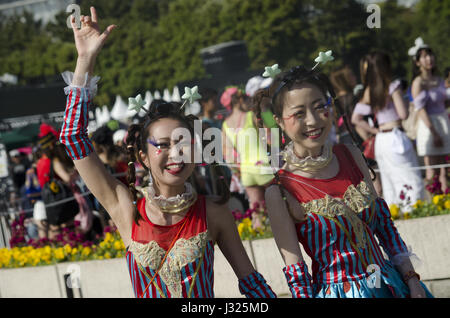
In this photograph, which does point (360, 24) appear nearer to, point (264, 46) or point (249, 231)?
point (264, 46)

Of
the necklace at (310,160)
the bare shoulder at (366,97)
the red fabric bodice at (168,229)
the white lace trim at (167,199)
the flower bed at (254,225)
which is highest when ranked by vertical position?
the bare shoulder at (366,97)

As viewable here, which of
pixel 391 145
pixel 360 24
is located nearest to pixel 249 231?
pixel 391 145

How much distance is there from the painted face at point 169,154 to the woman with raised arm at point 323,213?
0.38 metres

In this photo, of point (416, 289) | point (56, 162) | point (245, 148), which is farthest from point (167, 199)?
point (56, 162)

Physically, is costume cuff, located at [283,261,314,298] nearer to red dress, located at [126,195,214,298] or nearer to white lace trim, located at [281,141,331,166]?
red dress, located at [126,195,214,298]

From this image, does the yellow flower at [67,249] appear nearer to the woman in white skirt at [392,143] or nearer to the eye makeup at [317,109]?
the woman in white skirt at [392,143]

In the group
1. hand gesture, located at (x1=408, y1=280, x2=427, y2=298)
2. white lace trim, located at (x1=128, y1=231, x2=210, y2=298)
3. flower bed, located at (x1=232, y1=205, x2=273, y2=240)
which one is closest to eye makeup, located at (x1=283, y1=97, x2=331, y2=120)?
white lace trim, located at (x1=128, y1=231, x2=210, y2=298)

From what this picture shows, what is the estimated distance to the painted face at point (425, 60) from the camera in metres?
6.50

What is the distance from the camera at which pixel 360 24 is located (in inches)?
1296

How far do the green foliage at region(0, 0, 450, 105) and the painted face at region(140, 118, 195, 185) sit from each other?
28.4 metres

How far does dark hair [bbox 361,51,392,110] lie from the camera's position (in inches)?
225

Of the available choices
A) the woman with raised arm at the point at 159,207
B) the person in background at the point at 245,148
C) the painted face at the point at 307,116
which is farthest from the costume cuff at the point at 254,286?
the person in background at the point at 245,148

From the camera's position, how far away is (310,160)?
2770mm

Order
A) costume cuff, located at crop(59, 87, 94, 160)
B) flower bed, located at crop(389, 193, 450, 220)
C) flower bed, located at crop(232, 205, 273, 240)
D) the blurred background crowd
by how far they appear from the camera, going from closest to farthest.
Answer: costume cuff, located at crop(59, 87, 94, 160), flower bed, located at crop(389, 193, 450, 220), flower bed, located at crop(232, 205, 273, 240), the blurred background crowd
